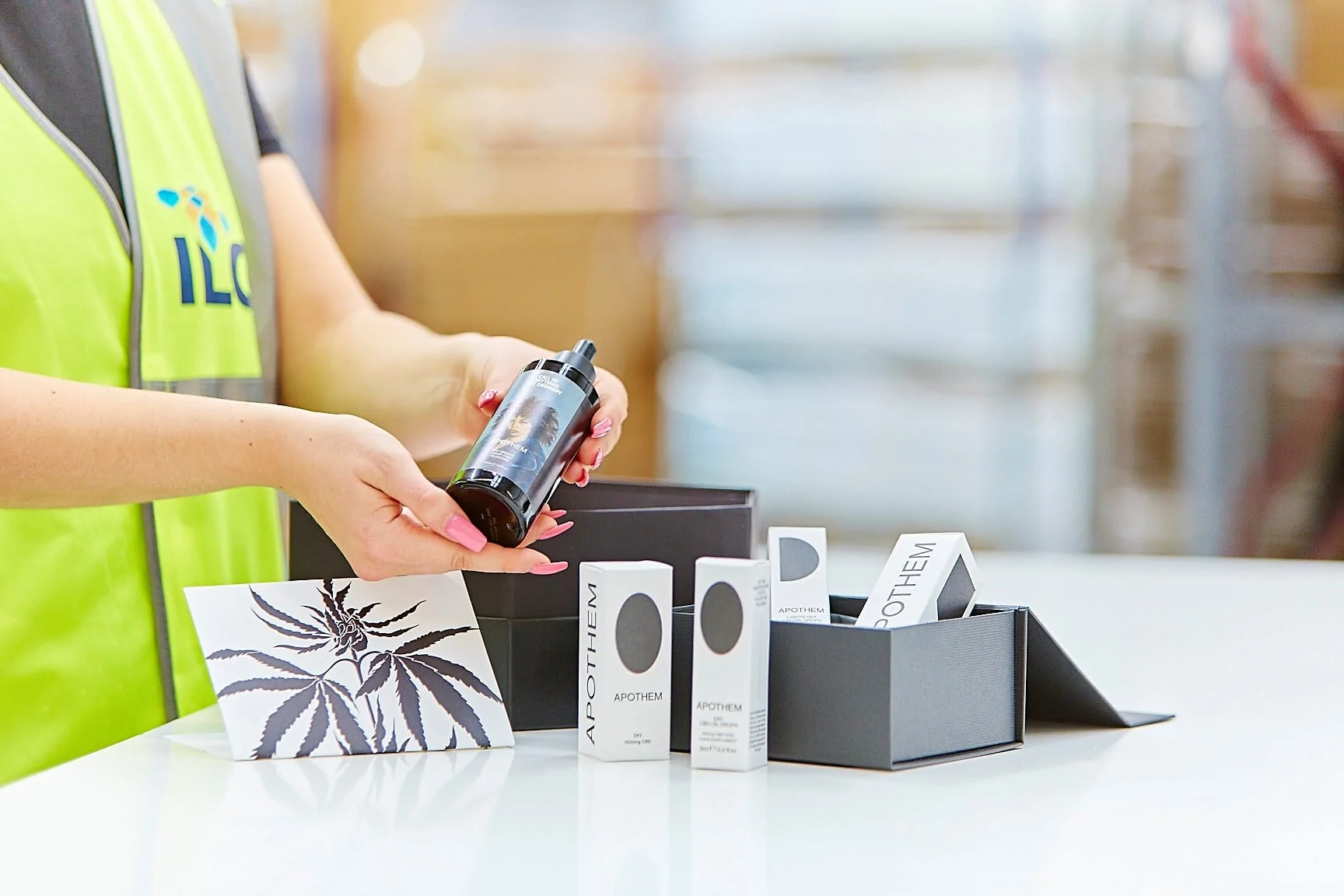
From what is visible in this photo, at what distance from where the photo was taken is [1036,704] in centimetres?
98

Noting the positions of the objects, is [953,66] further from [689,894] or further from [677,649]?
[689,894]

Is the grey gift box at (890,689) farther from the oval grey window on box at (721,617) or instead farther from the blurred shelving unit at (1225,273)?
the blurred shelving unit at (1225,273)

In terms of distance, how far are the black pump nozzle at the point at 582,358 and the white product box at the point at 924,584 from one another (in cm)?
23

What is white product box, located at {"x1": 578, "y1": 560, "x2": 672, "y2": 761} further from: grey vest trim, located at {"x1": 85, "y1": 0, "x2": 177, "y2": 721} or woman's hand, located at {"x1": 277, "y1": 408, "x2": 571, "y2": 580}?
grey vest trim, located at {"x1": 85, "y1": 0, "x2": 177, "y2": 721}

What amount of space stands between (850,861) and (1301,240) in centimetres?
284

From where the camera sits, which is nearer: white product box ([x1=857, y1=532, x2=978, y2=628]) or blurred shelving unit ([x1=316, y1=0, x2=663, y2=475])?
white product box ([x1=857, y1=532, x2=978, y2=628])

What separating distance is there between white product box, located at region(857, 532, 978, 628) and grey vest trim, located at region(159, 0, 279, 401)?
751 mm

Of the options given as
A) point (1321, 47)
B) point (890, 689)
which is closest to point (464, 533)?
point (890, 689)

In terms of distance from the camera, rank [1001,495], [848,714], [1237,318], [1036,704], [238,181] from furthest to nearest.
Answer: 1. [1001,495]
2. [1237,318]
3. [238,181]
4. [1036,704]
5. [848,714]

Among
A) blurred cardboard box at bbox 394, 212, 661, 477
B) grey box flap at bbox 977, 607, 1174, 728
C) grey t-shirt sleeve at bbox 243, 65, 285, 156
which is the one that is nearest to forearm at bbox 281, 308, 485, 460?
grey t-shirt sleeve at bbox 243, 65, 285, 156

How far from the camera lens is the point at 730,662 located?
2.79 feet

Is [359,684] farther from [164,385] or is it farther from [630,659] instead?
[164,385]

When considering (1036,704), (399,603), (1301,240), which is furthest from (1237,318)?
(399,603)

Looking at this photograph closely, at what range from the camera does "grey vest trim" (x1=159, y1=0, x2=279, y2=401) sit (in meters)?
1.37
